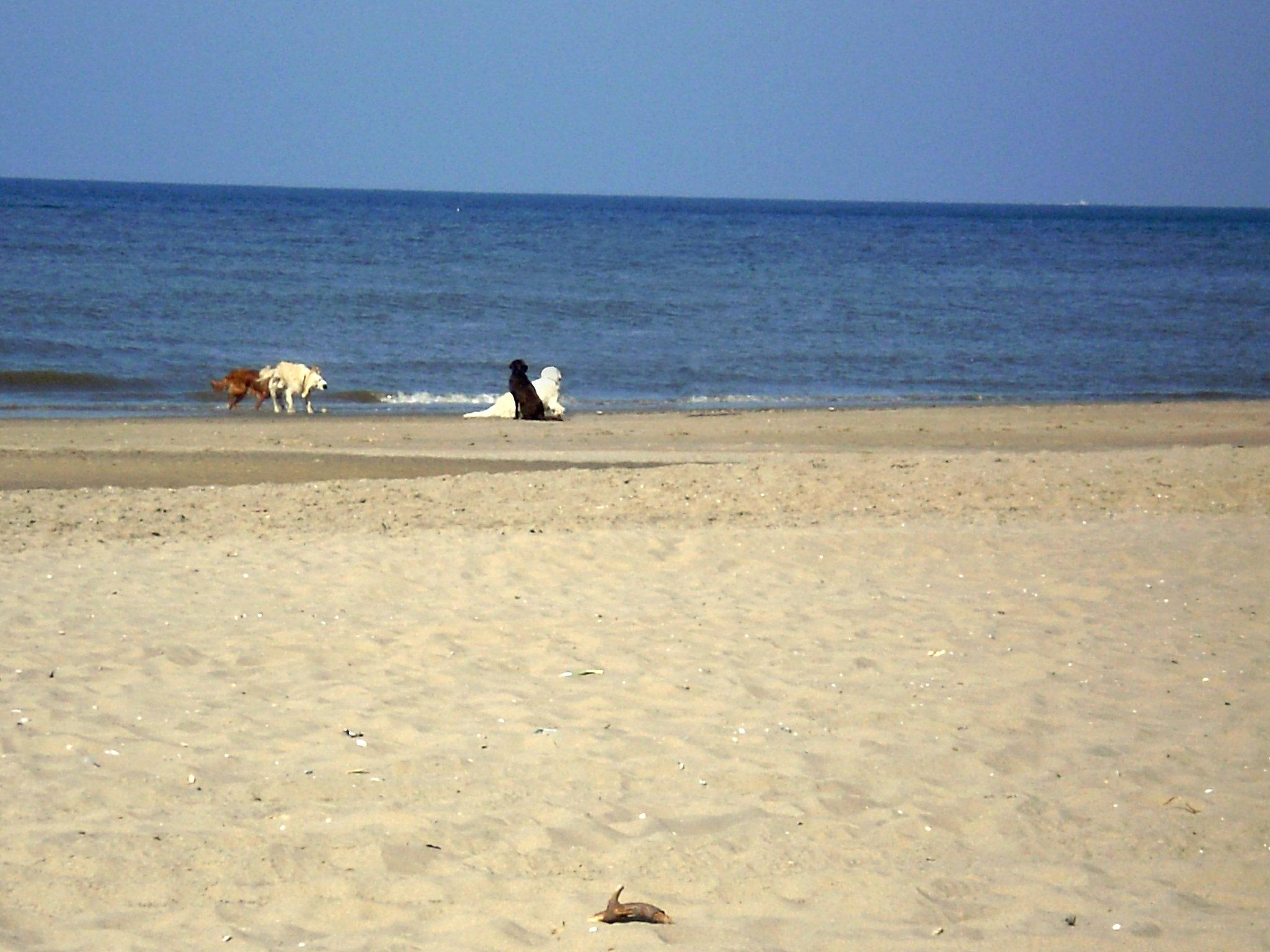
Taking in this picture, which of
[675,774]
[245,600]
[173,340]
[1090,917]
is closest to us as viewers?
[1090,917]

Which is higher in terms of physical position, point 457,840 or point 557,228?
point 557,228

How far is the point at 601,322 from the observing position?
108ft

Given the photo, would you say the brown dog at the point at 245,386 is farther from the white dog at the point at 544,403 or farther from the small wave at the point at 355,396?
the white dog at the point at 544,403

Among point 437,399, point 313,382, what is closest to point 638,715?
point 313,382

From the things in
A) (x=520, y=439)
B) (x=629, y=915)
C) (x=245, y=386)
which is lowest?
(x=629, y=915)

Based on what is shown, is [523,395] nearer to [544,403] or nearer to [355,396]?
[544,403]

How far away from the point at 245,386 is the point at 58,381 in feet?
15.7

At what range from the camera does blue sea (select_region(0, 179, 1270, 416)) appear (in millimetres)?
22688

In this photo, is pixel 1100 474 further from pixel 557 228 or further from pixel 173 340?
pixel 557 228

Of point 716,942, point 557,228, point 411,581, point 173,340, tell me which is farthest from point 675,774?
point 557,228

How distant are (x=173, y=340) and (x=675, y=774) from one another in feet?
76.9

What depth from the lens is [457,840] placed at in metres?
4.18

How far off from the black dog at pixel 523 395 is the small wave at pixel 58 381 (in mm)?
7436

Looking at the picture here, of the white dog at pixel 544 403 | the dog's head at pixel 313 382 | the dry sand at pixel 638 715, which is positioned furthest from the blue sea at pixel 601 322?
the dry sand at pixel 638 715
